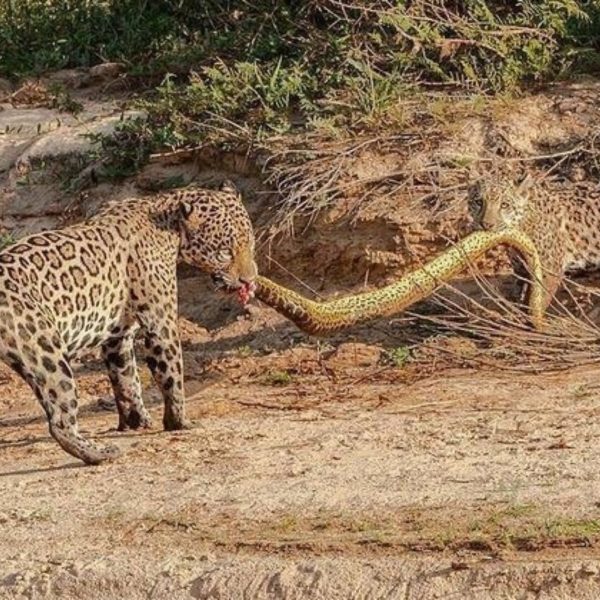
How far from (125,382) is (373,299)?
1.90m

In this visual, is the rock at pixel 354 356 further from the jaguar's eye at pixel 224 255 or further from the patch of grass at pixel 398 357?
the jaguar's eye at pixel 224 255

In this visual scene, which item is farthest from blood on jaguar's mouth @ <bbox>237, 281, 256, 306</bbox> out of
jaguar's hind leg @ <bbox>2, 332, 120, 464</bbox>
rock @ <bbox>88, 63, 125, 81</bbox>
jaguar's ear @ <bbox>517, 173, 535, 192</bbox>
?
rock @ <bbox>88, 63, 125, 81</bbox>

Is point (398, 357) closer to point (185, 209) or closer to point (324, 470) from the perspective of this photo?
point (185, 209)

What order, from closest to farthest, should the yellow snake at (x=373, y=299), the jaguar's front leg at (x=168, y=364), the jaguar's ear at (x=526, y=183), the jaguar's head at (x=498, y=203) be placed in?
the jaguar's front leg at (x=168, y=364) → the yellow snake at (x=373, y=299) → the jaguar's head at (x=498, y=203) → the jaguar's ear at (x=526, y=183)

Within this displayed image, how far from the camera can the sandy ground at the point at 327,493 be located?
9.33 m

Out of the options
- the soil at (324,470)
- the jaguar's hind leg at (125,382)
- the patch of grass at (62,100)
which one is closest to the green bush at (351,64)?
the soil at (324,470)

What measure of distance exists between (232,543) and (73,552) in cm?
88

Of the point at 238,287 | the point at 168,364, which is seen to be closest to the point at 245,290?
the point at 238,287

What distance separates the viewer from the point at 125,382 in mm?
12898

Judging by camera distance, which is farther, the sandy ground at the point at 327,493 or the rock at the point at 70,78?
the rock at the point at 70,78

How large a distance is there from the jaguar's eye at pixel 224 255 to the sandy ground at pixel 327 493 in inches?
39.4

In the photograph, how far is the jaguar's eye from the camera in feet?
42.9

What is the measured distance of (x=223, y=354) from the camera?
14.8m

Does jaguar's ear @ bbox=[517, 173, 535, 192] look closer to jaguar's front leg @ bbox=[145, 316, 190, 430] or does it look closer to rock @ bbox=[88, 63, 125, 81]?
jaguar's front leg @ bbox=[145, 316, 190, 430]
